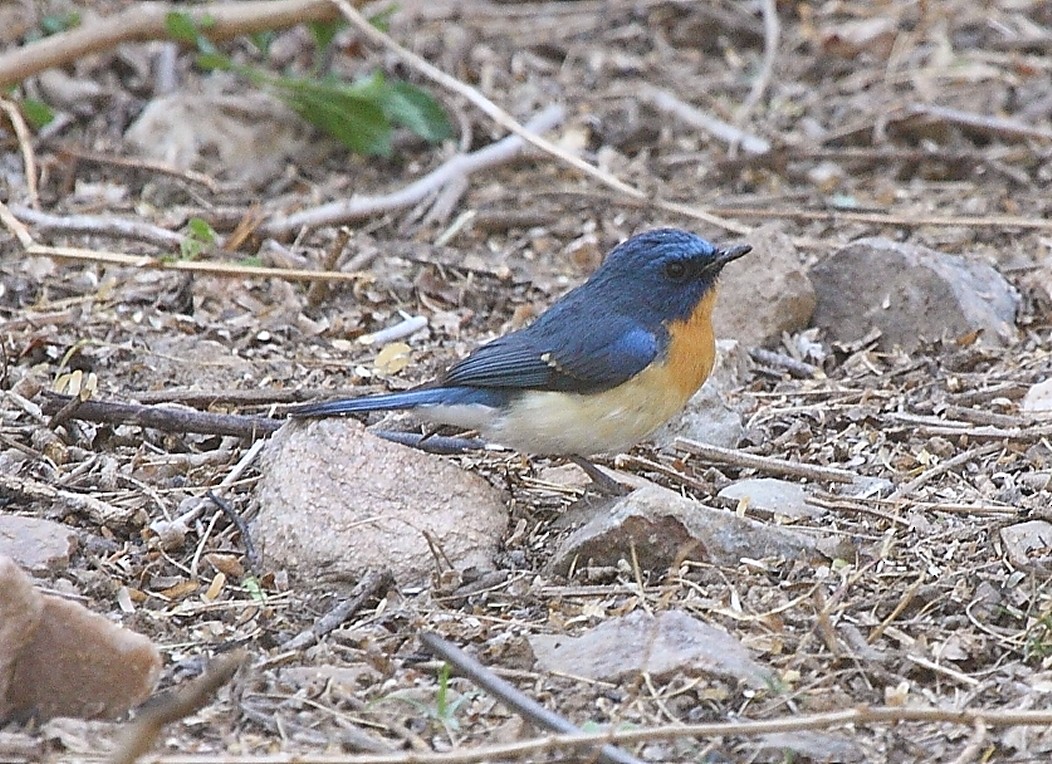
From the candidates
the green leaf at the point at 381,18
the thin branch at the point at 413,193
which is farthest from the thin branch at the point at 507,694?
the green leaf at the point at 381,18

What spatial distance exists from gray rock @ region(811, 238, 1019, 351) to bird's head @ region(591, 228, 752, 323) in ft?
3.71

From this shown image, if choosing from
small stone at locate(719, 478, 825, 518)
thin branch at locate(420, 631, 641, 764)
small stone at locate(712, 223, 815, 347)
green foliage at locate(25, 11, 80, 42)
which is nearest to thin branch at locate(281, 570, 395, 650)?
thin branch at locate(420, 631, 641, 764)

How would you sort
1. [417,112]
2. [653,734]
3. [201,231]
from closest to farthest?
[653,734] < [201,231] < [417,112]

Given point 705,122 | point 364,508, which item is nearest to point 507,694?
point 364,508

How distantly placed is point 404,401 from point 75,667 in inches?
66.6

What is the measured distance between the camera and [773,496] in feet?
15.6

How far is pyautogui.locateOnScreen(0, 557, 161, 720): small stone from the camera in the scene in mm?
3385

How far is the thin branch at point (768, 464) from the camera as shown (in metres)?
4.89

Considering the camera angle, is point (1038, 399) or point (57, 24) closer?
point (1038, 399)

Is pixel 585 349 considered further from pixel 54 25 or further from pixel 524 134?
pixel 54 25

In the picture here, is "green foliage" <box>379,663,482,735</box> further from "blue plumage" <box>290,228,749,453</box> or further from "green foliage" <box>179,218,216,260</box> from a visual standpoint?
"green foliage" <box>179,218,216,260</box>

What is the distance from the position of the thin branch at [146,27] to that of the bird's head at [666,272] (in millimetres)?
3075

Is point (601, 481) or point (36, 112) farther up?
point (36, 112)

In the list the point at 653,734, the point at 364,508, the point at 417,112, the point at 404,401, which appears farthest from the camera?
the point at 417,112
